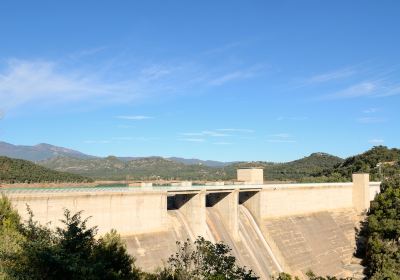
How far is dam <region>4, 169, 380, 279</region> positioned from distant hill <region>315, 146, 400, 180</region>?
16.5 metres

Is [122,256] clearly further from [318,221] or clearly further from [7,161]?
[7,161]

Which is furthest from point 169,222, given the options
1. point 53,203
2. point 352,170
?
point 352,170

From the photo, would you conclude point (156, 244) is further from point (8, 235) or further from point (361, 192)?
point (361, 192)

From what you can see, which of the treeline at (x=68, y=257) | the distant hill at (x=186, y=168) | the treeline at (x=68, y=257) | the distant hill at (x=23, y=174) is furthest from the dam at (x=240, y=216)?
the distant hill at (x=186, y=168)

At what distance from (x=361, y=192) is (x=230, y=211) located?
26.1m

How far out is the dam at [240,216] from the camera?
88.3ft

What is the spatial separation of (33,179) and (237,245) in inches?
1081

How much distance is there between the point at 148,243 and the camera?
29.3m

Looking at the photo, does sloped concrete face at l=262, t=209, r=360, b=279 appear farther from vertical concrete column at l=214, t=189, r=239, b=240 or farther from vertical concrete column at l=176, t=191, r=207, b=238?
vertical concrete column at l=176, t=191, r=207, b=238

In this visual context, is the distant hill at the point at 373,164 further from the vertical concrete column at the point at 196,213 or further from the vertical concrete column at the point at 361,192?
the vertical concrete column at the point at 196,213

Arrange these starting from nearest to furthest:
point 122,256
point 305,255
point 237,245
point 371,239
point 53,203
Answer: point 122,256 < point 53,203 < point 237,245 < point 305,255 < point 371,239

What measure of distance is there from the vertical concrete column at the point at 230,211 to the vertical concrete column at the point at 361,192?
25.1 meters

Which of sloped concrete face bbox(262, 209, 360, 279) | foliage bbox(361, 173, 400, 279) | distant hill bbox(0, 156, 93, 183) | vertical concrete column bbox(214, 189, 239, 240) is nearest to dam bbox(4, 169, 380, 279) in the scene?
vertical concrete column bbox(214, 189, 239, 240)

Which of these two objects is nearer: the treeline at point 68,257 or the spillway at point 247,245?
the treeline at point 68,257
